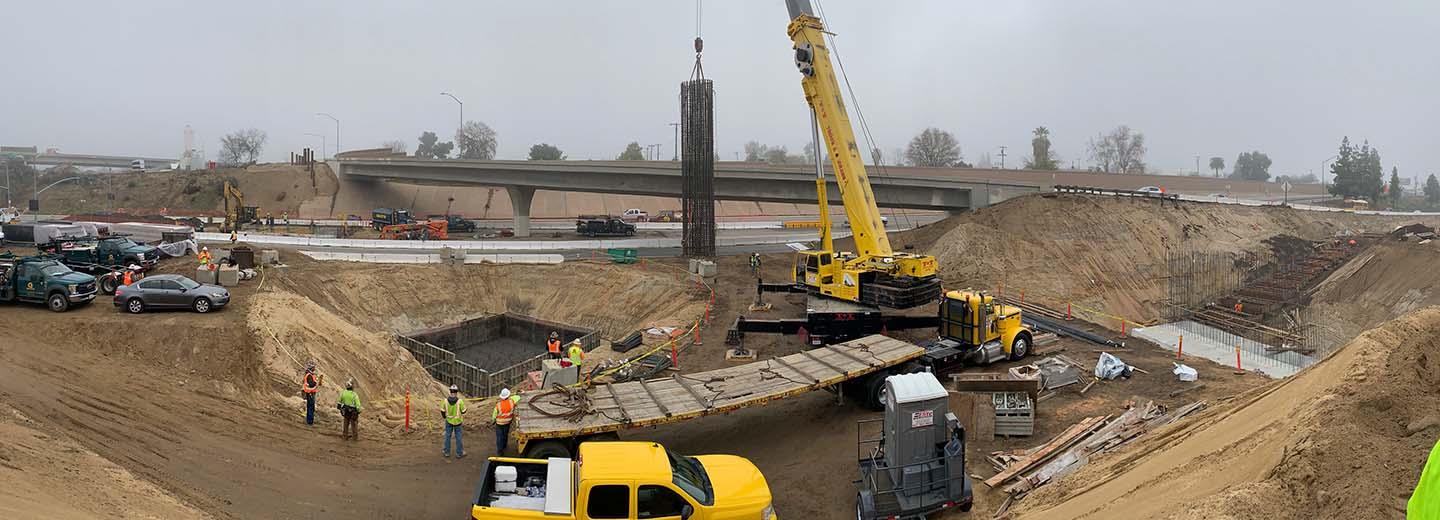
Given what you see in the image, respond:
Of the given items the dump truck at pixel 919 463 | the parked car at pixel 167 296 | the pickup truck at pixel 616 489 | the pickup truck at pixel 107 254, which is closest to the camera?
the pickup truck at pixel 616 489

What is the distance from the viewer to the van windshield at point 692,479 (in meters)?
10.5

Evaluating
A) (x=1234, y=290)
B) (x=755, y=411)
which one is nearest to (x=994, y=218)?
(x=1234, y=290)

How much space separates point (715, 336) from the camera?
2728 centimetres

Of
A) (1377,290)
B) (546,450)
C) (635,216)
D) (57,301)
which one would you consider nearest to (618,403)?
(546,450)

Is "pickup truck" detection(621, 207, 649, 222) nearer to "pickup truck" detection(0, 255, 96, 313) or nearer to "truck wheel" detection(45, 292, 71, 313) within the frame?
"pickup truck" detection(0, 255, 96, 313)

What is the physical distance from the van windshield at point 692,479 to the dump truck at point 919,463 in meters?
2.45

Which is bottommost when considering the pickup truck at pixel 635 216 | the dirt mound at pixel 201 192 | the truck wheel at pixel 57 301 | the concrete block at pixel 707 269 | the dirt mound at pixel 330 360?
the dirt mound at pixel 330 360

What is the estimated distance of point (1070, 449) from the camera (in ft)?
42.8

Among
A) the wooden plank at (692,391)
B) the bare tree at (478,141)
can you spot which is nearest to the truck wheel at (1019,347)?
the wooden plank at (692,391)

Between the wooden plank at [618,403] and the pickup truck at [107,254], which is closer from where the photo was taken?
the wooden plank at [618,403]

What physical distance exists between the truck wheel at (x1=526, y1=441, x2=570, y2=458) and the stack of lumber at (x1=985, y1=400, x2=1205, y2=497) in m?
7.05

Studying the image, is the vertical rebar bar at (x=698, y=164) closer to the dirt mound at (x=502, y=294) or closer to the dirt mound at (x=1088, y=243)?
the dirt mound at (x=502, y=294)

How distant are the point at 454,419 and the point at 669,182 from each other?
36252 mm

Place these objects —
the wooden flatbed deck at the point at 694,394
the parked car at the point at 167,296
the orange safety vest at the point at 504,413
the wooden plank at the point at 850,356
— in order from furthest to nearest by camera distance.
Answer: the parked car at the point at 167,296 < the wooden plank at the point at 850,356 < the orange safety vest at the point at 504,413 < the wooden flatbed deck at the point at 694,394
